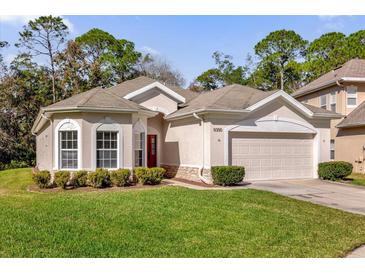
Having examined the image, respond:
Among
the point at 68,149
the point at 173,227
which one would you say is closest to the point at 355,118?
the point at 68,149

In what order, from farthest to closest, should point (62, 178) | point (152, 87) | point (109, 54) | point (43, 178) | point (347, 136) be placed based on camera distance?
1. point (109, 54)
2. point (347, 136)
3. point (152, 87)
4. point (43, 178)
5. point (62, 178)

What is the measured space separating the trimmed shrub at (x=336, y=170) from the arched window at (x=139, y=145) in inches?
333

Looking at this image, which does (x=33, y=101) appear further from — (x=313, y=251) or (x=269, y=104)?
(x=313, y=251)

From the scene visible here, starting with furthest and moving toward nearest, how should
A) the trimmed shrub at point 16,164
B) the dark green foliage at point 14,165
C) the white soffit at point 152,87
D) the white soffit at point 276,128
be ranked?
the trimmed shrub at point 16,164 < the dark green foliage at point 14,165 < the white soffit at point 152,87 < the white soffit at point 276,128

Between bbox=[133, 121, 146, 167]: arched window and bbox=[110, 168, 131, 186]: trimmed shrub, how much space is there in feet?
6.25

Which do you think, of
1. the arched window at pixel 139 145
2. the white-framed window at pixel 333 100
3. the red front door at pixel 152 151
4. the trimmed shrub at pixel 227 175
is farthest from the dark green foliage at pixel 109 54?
the trimmed shrub at pixel 227 175

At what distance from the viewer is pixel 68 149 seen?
14867 mm

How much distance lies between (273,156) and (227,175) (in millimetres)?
3373

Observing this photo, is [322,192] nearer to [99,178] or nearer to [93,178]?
[99,178]

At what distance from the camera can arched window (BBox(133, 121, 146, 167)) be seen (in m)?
16.0

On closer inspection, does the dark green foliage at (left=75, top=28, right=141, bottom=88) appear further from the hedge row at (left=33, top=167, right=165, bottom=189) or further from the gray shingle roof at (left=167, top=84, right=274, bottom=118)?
the hedge row at (left=33, top=167, right=165, bottom=189)

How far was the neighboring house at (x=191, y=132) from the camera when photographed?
584 inches

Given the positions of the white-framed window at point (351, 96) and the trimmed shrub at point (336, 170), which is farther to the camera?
the white-framed window at point (351, 96)

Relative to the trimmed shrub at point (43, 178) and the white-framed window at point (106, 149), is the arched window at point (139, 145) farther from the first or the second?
the trimmed shrub at point (43, 178)
